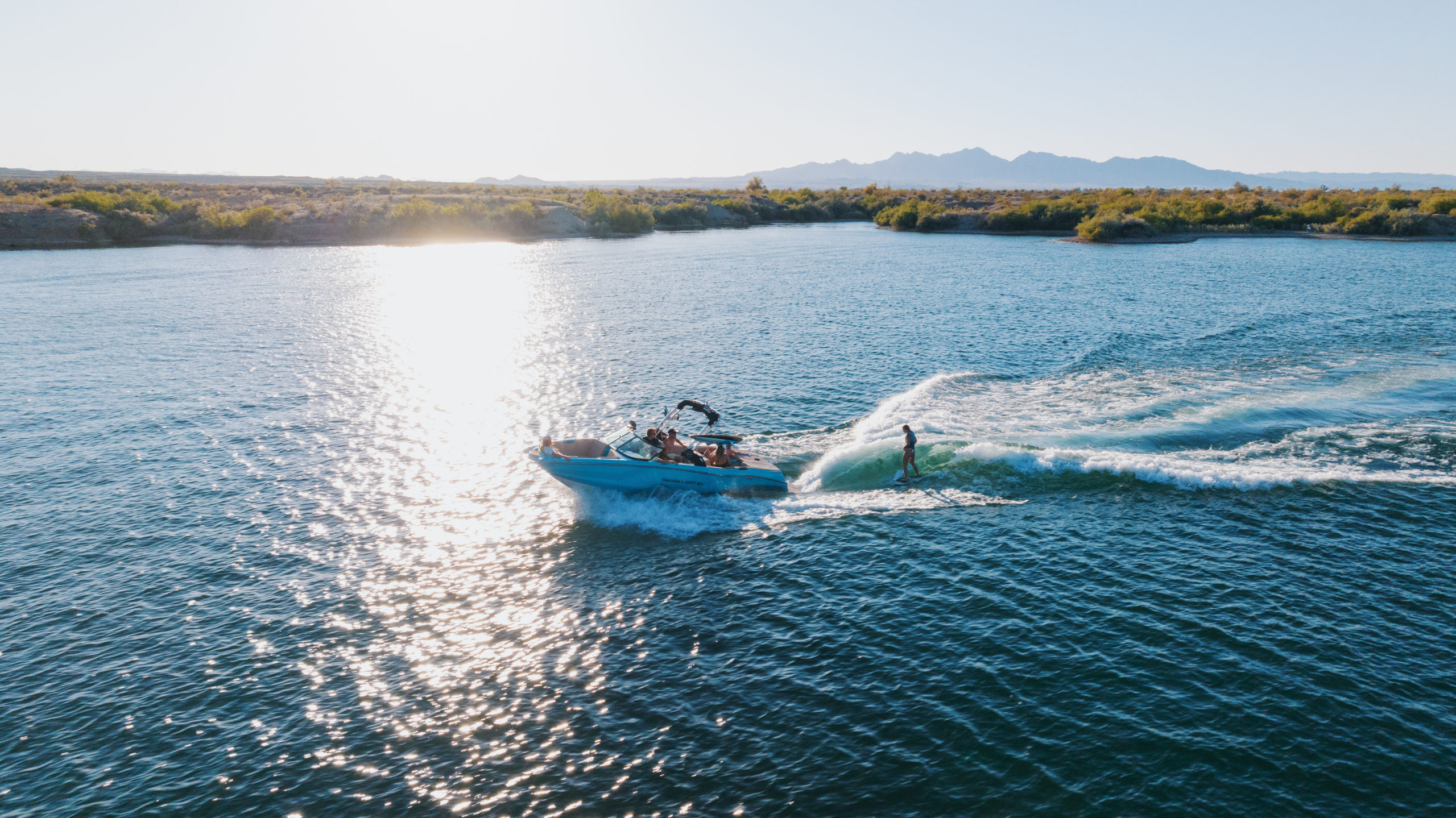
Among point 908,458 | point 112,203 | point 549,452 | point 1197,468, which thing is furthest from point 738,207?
point 549,452

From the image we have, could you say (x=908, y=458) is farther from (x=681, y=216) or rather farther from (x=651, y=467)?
(x=681, y=216)

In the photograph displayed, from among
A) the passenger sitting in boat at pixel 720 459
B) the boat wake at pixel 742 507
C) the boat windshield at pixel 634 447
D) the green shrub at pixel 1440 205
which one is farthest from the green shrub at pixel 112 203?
the green shrub at pixel 1440 205

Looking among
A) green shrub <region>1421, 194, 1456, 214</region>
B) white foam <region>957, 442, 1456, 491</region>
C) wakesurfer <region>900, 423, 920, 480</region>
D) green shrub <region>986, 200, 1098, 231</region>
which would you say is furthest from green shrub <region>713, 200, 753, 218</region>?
wakesurfer <region>900, 423, 920, 480</region>

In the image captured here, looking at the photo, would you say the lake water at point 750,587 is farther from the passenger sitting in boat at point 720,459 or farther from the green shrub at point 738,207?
the green shrub at point 738,207

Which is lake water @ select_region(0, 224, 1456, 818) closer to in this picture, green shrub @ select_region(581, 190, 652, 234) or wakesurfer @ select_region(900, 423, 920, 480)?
wakesurfer @ select_region(900, 423, 920, 480)

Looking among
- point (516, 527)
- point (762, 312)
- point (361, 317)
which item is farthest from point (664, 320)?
point (516, 527)

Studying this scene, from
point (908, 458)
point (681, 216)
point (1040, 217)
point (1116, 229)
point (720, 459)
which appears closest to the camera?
point (720, 459)
